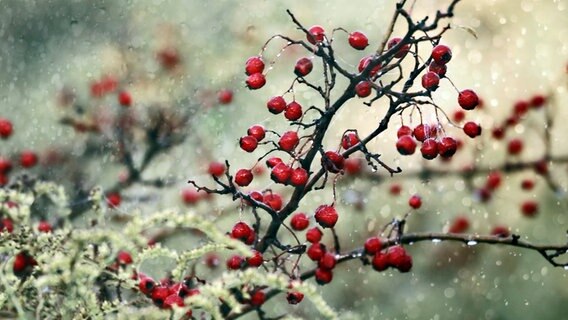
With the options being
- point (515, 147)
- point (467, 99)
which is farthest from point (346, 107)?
point (467, 99)

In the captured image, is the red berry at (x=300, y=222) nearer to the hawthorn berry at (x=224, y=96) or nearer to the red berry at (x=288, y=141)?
the red berry at (x=288, y=141)

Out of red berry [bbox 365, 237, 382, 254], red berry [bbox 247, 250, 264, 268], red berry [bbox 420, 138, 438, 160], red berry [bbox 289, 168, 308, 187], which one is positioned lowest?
red berry [bbox 247, 250, 264, 268]

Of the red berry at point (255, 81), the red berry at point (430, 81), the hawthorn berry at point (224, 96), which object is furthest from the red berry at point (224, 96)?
the red berry at point (430, 81)

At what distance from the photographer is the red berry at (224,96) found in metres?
1.46

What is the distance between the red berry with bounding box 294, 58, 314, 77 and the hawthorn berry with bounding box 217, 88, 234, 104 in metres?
0.82

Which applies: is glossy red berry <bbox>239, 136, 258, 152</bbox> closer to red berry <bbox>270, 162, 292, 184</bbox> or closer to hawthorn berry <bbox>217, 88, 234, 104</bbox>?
red berry <bbox>270, 162, 292, 184</bbox>

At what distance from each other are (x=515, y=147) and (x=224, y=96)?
71cm

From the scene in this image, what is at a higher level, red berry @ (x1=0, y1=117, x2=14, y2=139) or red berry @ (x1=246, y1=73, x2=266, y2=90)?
red berry @ (x1=0, y1=117, x2=14, y2=139)

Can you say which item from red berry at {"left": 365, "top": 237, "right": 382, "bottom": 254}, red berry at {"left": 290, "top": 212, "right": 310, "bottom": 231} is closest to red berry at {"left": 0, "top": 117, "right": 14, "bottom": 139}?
red berry at {"left": 290, "top": 212, "right": 310, "bottom": 231}

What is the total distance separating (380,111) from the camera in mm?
1425

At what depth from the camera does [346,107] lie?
1.45 metres

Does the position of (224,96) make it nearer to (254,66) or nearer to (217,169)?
(217,169)

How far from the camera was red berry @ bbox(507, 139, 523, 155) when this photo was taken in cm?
158

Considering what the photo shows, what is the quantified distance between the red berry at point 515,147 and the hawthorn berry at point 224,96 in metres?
0.68
